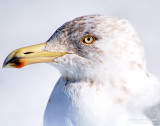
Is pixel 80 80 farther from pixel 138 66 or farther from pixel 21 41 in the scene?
pixel 21 41

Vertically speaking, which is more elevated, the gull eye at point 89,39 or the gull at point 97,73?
the gull eye at point 89,39

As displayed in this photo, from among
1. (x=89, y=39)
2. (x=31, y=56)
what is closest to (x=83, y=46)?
(x=89, y=39)

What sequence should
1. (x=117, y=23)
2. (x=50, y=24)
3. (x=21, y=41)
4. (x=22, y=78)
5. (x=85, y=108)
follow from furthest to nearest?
(x=50, y=24) < (x=21, y=41) < (x=22, y=78) < (x=117, y=23) < (x=85, y=108)

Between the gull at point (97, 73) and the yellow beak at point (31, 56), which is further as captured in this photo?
the yellow beak at point (31, 56)

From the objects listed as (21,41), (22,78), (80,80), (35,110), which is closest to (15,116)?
(35,110)

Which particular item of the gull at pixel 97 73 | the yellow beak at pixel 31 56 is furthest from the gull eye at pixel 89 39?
the yellow beak at pixel 31 56

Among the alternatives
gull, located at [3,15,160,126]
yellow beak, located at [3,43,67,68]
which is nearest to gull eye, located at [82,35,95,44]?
gull, located at [3,15,160,126]

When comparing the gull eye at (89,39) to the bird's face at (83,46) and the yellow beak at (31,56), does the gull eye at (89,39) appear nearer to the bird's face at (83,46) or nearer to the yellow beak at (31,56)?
the bird's face at (83,46)
